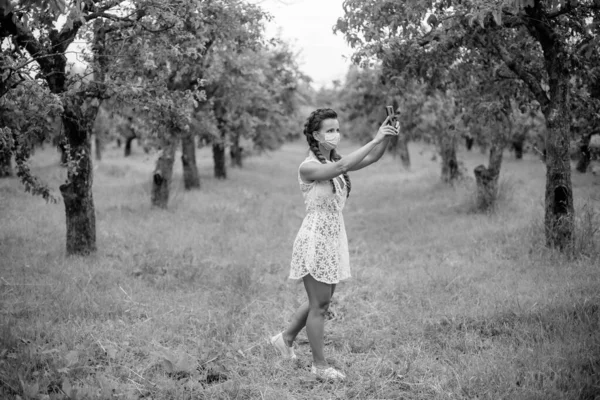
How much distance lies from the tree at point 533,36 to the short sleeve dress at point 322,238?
13.6ft

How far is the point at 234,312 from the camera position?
6.59 meters

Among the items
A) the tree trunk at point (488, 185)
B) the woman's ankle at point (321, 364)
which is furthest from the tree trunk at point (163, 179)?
the woman's ankle at point (321, 364)

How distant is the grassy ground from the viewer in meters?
4.54

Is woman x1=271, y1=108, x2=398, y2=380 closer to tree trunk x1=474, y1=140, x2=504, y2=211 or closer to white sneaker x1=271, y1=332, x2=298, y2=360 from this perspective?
white sneaker x1=271, y1=332, x2=298, y2=360

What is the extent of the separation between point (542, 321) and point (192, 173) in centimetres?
1758

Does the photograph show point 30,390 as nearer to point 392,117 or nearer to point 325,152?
point 325,152

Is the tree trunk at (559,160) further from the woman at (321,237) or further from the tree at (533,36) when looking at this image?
the woman at (321,237)

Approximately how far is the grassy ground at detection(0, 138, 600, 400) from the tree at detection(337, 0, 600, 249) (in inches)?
32.4

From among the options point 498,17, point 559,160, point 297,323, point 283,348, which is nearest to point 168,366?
point 283,348

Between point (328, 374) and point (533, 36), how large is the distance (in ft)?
22.0

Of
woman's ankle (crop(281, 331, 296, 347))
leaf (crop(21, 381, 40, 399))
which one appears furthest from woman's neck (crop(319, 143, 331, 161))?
leaf (crop(21, 381, 40, 399))

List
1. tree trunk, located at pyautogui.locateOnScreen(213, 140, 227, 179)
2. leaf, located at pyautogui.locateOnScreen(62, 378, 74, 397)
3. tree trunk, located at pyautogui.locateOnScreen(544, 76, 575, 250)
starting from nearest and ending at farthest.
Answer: leaf, located at pyautogui.locateOnScreen(62, 378, 74, 397), tree trunk, located at pyautogui.locateOnScreen(544, 76, 575, 250), tree trunk, located at pyautogui.locateOnScreen(213, 140, 227, 179)

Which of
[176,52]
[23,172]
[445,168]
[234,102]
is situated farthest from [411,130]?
[23,172]

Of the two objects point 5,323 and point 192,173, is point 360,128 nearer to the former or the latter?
point 192,173
